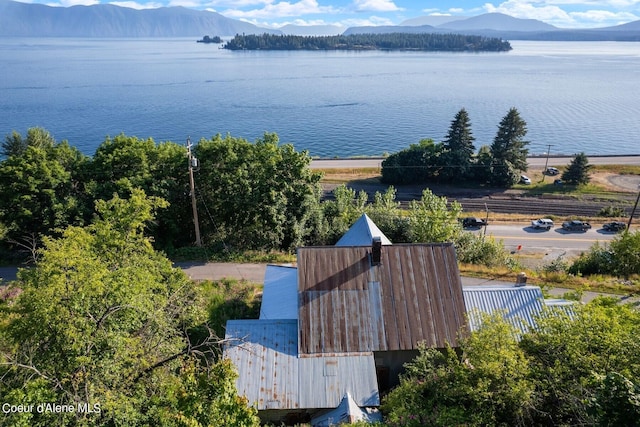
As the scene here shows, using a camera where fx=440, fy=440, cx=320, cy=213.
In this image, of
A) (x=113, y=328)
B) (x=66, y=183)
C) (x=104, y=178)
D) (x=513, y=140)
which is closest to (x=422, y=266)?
(x=113, y=328)

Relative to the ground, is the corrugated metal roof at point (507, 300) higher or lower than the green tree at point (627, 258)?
higher

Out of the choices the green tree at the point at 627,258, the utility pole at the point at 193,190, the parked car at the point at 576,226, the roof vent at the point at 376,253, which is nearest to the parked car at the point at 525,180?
the parked car at the point at 576,226

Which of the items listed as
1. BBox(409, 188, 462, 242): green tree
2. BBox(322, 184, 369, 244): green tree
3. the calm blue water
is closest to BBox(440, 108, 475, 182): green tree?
the calm blue water

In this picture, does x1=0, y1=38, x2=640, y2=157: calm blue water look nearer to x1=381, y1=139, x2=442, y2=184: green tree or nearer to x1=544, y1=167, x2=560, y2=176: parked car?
x1=544, y1=167, x2=560, y2=176: parked car

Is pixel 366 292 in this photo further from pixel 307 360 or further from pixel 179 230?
pixel 179 230

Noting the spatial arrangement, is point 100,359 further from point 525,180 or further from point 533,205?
point 525,180

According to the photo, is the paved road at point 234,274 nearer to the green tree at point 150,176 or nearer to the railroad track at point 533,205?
the green tree at point 150,176

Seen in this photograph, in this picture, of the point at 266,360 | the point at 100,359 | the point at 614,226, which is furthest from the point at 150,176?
the point at 614,226
